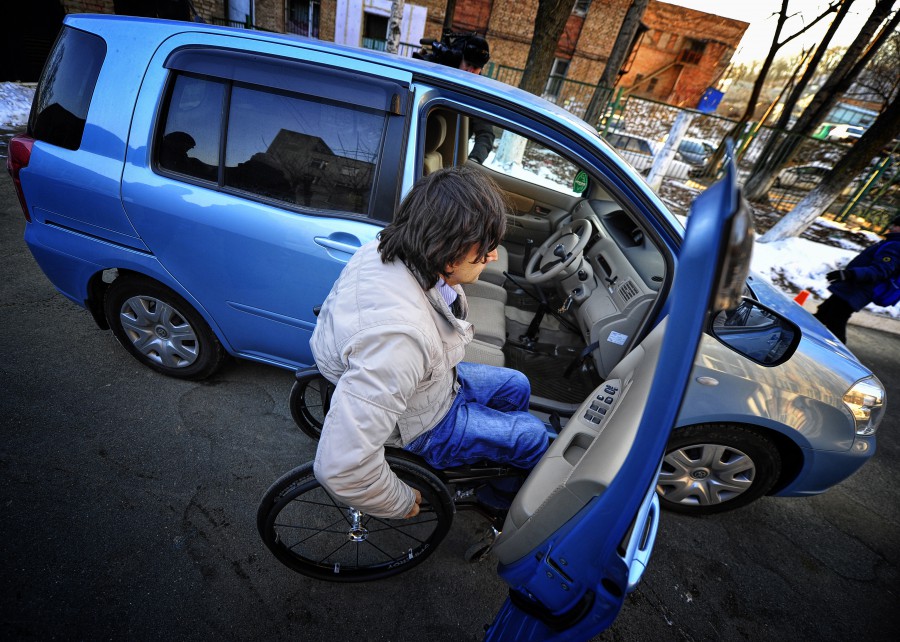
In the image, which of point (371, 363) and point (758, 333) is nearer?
point (371, 363)

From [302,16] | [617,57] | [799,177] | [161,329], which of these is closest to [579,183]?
[161,329]

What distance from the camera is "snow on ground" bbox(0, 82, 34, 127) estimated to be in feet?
21.5

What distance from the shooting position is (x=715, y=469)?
223 centimetres

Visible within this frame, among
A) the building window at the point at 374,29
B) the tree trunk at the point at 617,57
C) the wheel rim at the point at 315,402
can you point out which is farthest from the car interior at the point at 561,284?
the building window at the point at 374,29

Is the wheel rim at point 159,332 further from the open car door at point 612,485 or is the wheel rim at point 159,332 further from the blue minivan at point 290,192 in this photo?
the open car door at point 612,485

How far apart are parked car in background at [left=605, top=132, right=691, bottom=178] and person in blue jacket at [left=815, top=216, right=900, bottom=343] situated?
6.36m

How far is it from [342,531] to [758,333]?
225cm

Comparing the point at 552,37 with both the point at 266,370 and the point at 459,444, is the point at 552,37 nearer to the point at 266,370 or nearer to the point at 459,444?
the point at 266,370

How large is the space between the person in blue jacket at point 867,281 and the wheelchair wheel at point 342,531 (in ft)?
15.7

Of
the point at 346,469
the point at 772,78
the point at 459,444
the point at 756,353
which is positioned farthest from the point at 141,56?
the point at 772,78

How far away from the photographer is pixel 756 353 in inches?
76.0

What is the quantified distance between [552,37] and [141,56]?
20.5 ft

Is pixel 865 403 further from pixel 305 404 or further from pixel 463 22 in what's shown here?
pixel 463 22

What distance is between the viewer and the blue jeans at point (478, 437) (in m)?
1.59
